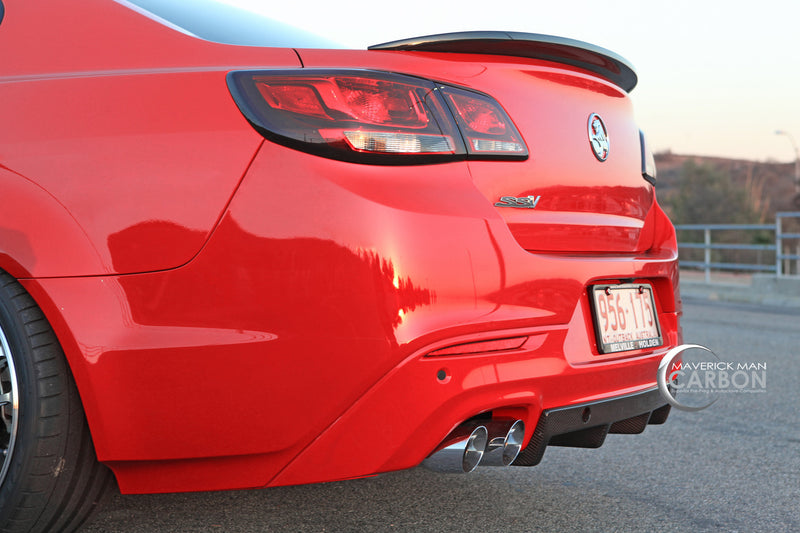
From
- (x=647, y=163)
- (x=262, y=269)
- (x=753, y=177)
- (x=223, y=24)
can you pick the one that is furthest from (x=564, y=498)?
(x=753, y=177)

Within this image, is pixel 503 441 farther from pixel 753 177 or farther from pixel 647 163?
pixel 753 177

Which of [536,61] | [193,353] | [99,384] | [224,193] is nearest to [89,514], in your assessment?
[99,384]

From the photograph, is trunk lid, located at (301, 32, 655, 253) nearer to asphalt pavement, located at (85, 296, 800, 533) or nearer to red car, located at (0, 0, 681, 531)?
red car, located at (0, 0, 681, 531)

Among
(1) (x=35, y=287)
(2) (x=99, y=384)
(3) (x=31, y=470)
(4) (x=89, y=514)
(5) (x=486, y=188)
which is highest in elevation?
(5) (x=486, y=188)

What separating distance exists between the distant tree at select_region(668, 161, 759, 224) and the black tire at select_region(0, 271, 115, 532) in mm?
39498

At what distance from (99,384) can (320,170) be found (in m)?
0.72

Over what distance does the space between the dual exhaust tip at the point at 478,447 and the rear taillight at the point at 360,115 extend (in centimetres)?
67

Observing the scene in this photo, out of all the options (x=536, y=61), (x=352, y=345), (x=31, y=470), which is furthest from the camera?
(x=536, y=61)

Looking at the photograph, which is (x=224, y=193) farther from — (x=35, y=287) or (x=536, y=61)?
(x=536, y=61)

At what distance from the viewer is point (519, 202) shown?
6.95ft

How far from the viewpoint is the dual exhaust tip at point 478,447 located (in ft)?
6.53

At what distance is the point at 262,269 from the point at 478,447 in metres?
0.70

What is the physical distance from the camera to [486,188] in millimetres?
2053

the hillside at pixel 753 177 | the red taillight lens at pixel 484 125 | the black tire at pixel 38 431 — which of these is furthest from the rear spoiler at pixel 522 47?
the hillside at pixel 753 177
